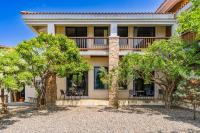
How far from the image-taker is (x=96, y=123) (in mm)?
13734

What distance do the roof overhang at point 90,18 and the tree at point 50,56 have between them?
470 centimetres

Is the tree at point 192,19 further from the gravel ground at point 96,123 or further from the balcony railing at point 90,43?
the balcony railing at point 90,43

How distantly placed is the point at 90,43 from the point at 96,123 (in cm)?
1093

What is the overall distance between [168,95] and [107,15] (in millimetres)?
7756

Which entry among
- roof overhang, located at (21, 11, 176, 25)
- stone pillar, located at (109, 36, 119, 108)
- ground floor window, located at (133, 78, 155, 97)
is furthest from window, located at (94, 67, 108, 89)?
roof overhang, located at (21, 11, 176, 25)

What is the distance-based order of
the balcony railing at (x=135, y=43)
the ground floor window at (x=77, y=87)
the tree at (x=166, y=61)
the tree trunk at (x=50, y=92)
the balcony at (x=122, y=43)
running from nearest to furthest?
the tree at (x=166, y=61) → the tree trunk at (x=50, y=92) → the balcony at (x=122, y=43) → the balcony railing at (x=135, y=43) → the ground floor window at (x=77, y=87)

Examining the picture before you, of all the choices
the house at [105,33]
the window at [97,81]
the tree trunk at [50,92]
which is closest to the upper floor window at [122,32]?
the house at [105,33]

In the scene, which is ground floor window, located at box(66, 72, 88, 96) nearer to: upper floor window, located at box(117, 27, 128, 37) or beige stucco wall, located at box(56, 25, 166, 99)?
beige stucco wall, located at box(56, 25, 166, 99)

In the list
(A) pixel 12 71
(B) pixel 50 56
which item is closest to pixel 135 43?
(B) pixel 50 56

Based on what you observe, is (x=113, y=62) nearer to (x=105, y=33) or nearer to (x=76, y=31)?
(x=105, y=33)

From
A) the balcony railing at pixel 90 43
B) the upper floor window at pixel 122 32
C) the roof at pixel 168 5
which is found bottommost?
the balcony railing at pixel 90 43

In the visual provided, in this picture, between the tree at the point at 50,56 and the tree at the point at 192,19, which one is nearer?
the tree at the point at 192,19

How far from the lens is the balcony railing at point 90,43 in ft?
73.1

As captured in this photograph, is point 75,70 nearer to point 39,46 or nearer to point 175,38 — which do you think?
point 39,46
